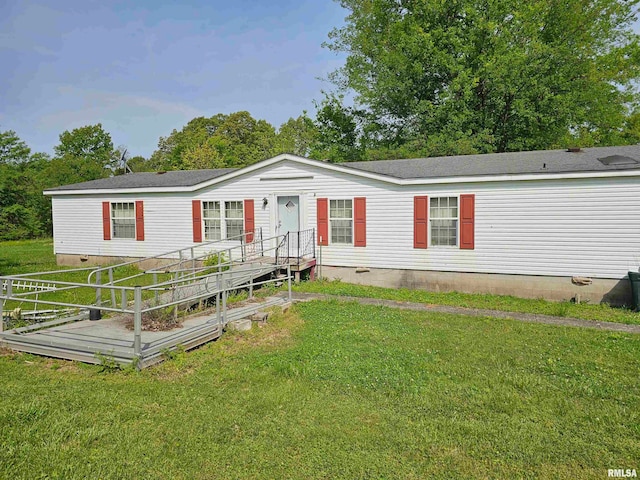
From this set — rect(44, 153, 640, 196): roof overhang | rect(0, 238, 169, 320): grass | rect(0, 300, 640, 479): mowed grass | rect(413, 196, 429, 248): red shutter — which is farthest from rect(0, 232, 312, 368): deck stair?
rect(44, 153, 640, 196): roof overhang

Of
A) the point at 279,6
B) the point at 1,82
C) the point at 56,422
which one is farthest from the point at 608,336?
the point at 1,82

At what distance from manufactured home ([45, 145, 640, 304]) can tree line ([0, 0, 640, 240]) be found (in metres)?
10.7

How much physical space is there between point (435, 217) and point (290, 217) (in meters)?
4.64

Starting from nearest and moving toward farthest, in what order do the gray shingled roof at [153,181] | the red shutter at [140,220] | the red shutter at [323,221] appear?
the red shutter at [323,221], the gray shingled roof at [153,181], the red shutter at [140,220]

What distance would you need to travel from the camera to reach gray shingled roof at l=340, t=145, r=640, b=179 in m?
11.1

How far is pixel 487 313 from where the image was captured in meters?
9.66

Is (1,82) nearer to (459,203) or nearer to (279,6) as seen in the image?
(279,6)

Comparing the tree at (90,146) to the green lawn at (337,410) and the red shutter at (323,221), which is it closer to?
the red shutter at (323,221)

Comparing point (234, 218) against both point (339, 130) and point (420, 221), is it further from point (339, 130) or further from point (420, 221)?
point (339, 130)

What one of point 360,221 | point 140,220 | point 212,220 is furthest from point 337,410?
point 140,220

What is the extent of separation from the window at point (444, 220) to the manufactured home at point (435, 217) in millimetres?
29

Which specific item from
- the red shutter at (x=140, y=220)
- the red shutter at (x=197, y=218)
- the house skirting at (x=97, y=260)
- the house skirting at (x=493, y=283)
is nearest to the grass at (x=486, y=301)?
the house skirting at (x=493, y=283)

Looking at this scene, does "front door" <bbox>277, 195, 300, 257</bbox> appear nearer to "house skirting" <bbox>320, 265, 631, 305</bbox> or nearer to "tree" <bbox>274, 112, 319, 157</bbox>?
"house skirting" <bbox>320, 265, 631, 305</bbox>

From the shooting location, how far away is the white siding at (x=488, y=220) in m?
10.5
